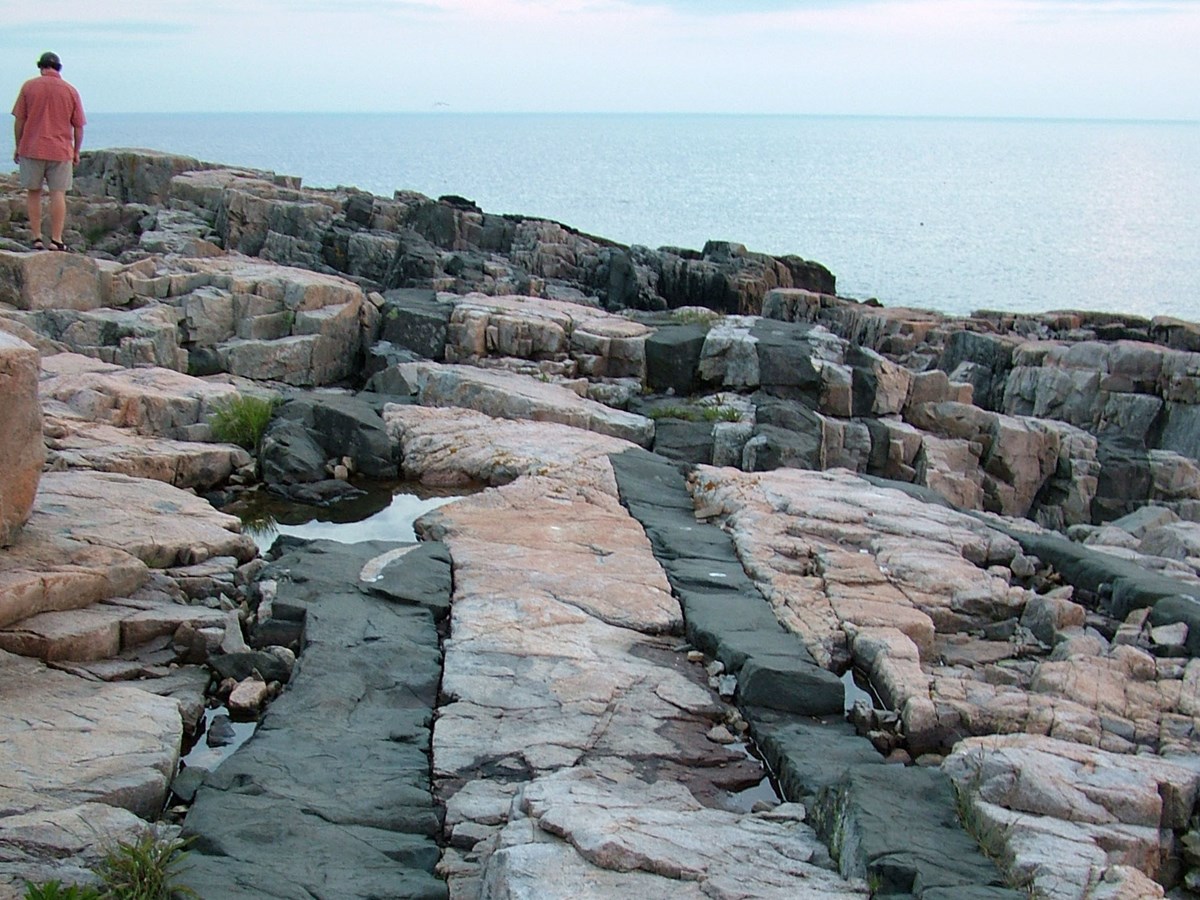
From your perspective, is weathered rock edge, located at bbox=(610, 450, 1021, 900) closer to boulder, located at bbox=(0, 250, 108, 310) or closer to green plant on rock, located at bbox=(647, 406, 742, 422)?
green plant on rock, located at bbox=(647, 406, 742, 422)

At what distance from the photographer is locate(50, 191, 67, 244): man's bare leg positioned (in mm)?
14164

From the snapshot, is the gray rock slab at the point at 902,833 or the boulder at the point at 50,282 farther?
the boulder at the point at 50,282

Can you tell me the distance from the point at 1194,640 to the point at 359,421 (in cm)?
808

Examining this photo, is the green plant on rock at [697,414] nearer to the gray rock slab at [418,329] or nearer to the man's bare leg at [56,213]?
the gray rock slab at [418,329]

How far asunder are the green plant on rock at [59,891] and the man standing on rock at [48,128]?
435 inches

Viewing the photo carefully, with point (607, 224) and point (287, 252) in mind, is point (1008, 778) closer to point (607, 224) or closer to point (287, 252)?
point (287, 252)

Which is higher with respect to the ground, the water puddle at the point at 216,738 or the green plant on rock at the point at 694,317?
the green plant on rock at the point at 694,317

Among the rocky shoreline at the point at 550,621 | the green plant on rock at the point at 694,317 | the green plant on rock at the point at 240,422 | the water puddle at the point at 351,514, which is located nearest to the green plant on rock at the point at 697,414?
the rocky shoreline at the point at 550,621

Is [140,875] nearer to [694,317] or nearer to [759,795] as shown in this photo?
[759,795]

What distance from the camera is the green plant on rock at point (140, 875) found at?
476 centimetres

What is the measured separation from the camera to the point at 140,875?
4828mm

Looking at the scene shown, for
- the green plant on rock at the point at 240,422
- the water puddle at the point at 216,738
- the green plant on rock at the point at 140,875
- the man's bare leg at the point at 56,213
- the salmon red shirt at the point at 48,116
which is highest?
the salmon red shirt at the point at 48,116

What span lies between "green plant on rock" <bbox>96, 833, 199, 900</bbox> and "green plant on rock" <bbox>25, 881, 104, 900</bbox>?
7 centimetres

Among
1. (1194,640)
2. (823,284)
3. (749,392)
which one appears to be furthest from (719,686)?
(823,284)
